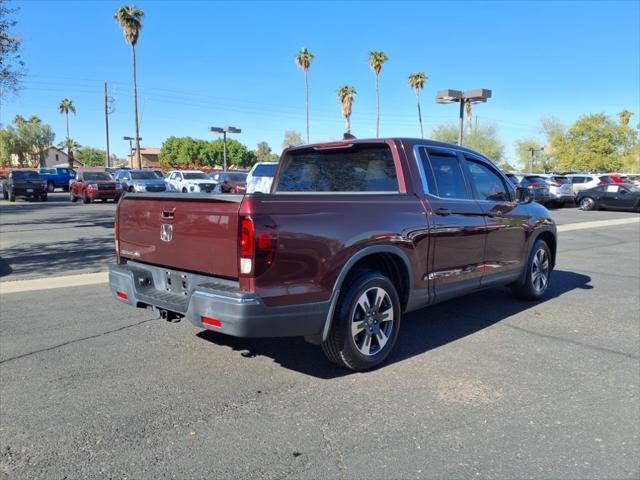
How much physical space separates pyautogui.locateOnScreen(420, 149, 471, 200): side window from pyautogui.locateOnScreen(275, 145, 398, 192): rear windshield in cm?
39

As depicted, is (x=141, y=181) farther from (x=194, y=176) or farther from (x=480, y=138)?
(x=480, y=138)

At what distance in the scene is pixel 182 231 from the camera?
389cm

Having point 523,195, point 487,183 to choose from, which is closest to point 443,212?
point 487,183

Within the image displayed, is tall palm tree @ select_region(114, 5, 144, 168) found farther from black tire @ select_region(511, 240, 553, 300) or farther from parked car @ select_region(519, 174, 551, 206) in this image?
black tire @ select_region(511, 240, 553, 300)

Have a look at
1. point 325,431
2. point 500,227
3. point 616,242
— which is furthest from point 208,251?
point 616,242

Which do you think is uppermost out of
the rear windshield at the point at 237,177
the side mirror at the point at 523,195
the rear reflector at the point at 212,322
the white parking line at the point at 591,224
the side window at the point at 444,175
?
the rear windshield at the point at 237,177

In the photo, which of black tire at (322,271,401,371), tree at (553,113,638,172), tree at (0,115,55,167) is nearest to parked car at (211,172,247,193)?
black tire at (322,271,401,371)

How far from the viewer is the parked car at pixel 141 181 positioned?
2623 centimetres

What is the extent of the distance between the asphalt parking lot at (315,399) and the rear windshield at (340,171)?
1.57 metres

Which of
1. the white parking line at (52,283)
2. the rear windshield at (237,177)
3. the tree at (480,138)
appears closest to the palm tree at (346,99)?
the tree at (480,138)

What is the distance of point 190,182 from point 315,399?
25.5m

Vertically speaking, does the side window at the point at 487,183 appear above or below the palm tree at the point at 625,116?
below

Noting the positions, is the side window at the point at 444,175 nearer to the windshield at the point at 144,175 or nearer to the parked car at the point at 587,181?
the windshield at the point at 144,175

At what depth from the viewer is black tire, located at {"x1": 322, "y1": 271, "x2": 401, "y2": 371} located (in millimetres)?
3963
